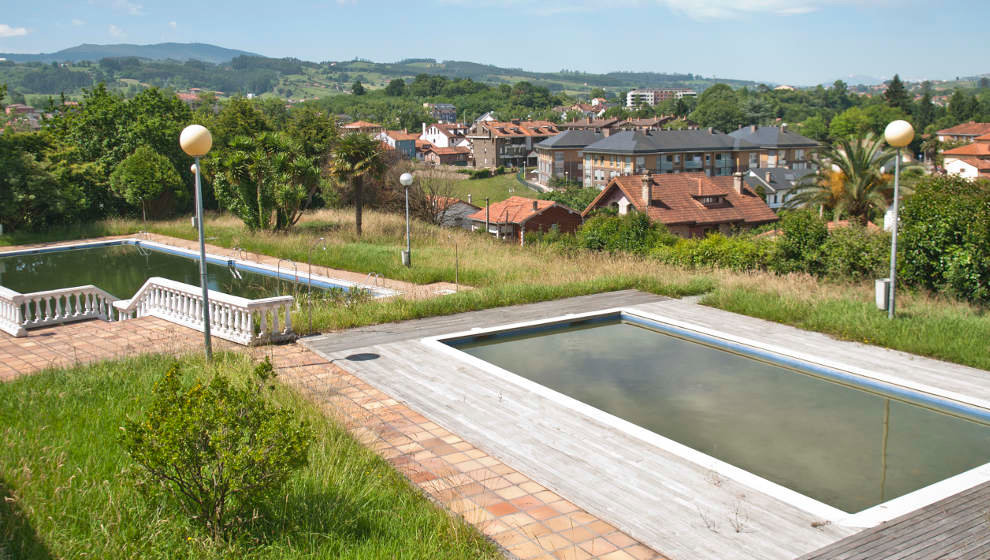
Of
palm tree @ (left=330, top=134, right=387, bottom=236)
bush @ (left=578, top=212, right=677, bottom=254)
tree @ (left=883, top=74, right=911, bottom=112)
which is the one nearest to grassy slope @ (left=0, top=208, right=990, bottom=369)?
bush @ (left=578, top=212, right=677, bottom=254)

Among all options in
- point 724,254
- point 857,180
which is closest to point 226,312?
point 724,254

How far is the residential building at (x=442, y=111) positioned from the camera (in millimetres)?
176750

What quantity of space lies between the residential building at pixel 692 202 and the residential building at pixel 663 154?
3031 cm

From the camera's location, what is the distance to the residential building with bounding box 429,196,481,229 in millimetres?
34472

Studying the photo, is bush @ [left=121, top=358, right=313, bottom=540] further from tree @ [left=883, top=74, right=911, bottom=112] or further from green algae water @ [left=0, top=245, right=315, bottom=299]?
tree @ [left=883, top=74, right=911, bottom=112]

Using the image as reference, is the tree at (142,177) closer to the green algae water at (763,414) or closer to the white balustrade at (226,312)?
the white balustrade at (226,312)

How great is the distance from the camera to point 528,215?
4122 centimetres

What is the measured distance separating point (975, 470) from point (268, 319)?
8.36 meters

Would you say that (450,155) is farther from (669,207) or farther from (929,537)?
(929,537)


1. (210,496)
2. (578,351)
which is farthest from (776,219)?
(210,496)

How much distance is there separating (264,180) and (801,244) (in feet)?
57.2

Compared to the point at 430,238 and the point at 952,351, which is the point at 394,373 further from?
the point at 430,238

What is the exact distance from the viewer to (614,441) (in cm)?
646

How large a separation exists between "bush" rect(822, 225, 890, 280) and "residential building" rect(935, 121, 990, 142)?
3870 inches
